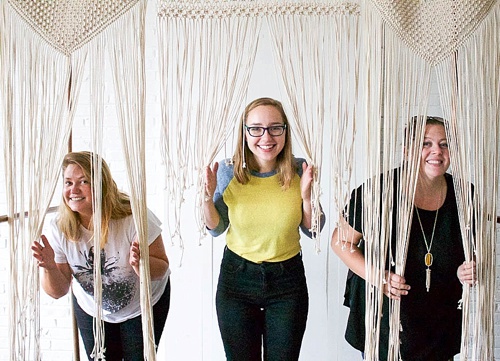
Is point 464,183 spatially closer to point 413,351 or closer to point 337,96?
point 337,96

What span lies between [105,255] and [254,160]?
0.60 metres

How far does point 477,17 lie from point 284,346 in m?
1.23

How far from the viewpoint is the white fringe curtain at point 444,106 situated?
66.6 inches

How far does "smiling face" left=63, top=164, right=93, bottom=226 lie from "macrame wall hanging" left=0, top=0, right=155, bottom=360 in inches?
2.8

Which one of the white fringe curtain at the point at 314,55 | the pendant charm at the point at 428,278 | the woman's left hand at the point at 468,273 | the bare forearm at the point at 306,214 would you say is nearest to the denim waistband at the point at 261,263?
the bare forearm at the point at 306,214

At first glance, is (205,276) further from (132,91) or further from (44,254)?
(132,91)

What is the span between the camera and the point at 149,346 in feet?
5.91

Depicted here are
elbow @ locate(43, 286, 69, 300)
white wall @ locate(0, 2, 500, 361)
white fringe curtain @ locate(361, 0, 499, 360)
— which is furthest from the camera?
white wall @ locate(0, 2, 500, 361)

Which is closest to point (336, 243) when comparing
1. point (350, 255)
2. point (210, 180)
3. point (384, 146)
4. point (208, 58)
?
point (350, 255)

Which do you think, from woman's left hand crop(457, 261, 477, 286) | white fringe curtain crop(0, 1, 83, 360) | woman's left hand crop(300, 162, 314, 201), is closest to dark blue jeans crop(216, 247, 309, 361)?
woman's left hand crop(300, 162, 314, 201)

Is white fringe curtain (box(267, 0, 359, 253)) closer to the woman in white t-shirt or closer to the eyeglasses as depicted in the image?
the eyeglasses

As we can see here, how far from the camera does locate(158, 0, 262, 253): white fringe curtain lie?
176 cm

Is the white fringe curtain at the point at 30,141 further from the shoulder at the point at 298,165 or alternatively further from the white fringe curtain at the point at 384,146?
the white fringe curtain at the point at 384,146

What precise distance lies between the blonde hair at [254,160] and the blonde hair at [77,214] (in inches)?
16.8
